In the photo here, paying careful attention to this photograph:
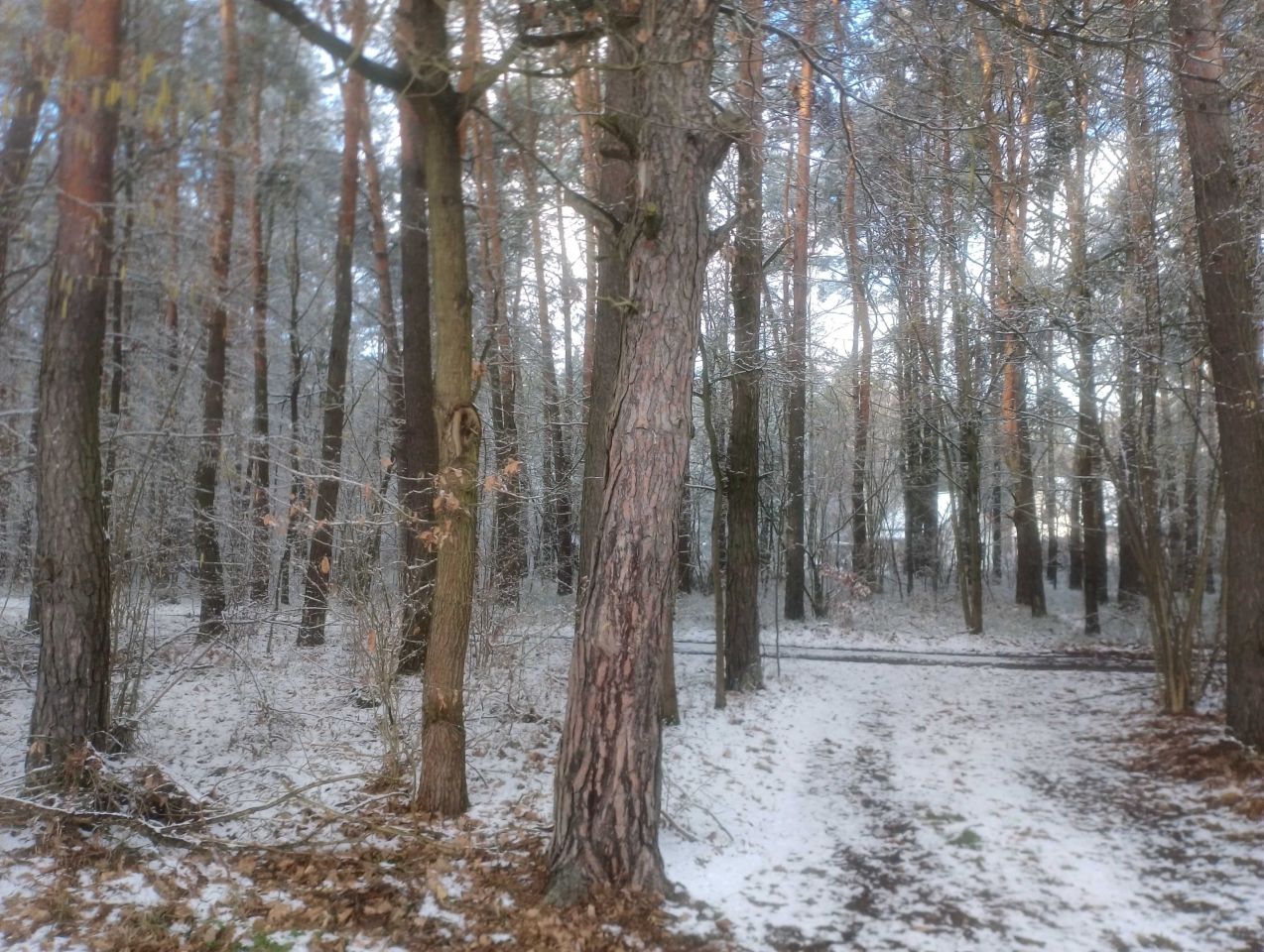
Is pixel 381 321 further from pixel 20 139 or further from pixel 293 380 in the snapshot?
pixel 20 139

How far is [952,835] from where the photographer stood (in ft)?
20.8

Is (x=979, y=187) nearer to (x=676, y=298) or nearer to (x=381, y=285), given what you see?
(x=676, y=298)

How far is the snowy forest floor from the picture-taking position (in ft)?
15.1

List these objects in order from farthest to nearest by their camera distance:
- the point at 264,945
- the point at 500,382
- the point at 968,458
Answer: the point at 968,458 → the point at 500,382 → the point at 264,945

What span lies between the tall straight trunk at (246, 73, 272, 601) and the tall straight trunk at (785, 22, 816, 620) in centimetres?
389

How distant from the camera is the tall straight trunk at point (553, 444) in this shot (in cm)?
1293

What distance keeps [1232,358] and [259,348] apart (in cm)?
1342

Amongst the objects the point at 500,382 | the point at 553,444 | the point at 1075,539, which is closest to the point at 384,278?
the point at 500,382

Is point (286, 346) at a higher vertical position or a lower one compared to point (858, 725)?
higher

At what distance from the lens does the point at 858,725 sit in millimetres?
9945

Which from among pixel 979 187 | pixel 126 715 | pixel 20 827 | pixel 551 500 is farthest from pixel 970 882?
pixel 551 500

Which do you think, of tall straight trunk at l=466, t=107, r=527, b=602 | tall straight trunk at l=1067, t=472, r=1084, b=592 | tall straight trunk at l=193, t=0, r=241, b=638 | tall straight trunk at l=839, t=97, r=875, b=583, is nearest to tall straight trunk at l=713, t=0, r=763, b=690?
tall straight trunk at l=839, t=97, r=875, b=583

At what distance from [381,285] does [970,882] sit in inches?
433

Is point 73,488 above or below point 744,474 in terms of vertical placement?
below
